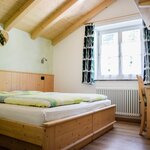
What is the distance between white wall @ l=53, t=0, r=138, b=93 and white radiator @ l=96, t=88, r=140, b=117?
178mm

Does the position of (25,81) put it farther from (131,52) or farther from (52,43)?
(131,52)

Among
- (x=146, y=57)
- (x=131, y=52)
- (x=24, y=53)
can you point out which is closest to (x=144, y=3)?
(x=146, y=57)

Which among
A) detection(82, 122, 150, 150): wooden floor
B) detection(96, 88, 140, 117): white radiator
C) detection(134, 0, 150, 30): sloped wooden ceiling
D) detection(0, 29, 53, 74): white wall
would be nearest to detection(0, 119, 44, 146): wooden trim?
detection(82, 122, 150, 150): wooden floor

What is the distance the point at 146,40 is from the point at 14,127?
3.30 metres

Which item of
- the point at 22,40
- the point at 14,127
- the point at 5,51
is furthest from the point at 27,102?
the point at 22,40

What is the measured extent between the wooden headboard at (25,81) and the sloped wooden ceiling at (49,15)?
107cm

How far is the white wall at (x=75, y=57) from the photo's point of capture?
170 inches

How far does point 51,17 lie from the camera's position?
4258mm

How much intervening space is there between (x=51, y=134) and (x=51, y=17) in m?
3.23

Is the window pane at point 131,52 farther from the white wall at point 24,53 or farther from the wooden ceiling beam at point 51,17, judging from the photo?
the white wall at point 24,53

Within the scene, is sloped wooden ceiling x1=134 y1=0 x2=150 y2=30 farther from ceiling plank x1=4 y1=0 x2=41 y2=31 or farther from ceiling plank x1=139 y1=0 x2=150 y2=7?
ceiling plank x1=4 y1=0 x2=41 y2=31

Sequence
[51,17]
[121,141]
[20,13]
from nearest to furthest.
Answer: [121,141] < [20,13] < [51,17]

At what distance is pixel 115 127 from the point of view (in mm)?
3451

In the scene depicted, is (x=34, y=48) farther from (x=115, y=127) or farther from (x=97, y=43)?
(x=115, y=127)
